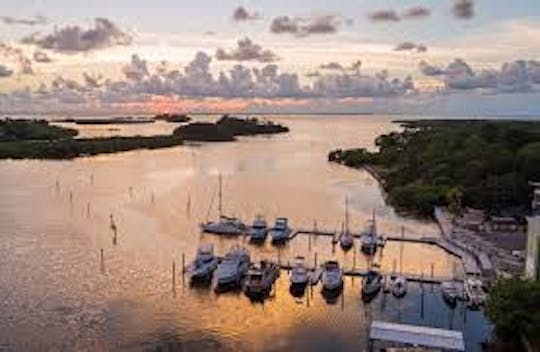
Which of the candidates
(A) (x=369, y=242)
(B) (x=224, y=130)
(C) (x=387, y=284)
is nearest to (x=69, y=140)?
(B) (x=224, y=130)

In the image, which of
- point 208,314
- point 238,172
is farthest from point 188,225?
point 238,172

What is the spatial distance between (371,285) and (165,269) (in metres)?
10.8

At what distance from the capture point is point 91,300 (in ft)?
104

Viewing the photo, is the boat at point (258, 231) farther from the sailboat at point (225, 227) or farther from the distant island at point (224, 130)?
the distant island at point (224, 130)

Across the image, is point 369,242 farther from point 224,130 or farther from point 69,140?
point 224,130

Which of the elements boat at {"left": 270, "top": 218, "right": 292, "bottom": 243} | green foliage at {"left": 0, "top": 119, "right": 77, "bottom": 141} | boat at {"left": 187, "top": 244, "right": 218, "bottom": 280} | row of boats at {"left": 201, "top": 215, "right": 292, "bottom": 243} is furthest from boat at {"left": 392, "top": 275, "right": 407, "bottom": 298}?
green foliage at {"left": 0, "top": 119, "right": 77, "bottom": 141}

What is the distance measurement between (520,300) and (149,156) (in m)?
88.0

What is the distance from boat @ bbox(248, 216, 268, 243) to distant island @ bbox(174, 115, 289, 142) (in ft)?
343

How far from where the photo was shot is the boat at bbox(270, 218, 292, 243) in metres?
44.5

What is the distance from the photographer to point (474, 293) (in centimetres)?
3164

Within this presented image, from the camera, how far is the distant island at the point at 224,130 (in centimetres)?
15450

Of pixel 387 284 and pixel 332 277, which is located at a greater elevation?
pixel 332 277

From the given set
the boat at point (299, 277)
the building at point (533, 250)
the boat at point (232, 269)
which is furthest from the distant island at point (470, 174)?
the building at point (533, 250)

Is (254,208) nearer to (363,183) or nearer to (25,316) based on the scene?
(363,183)
